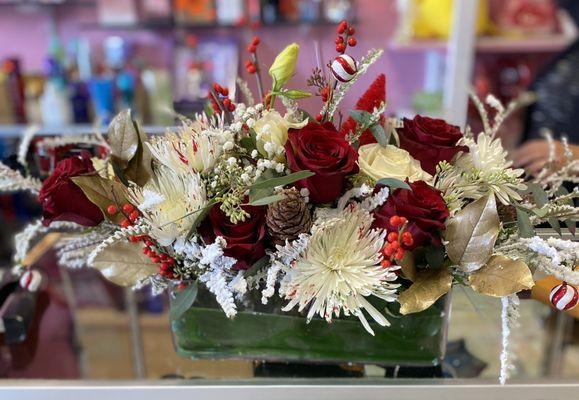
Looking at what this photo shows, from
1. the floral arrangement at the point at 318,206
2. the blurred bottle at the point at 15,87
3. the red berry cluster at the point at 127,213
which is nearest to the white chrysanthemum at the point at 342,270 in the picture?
the floral arrangement at the point at 318,206

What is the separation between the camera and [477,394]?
69cm

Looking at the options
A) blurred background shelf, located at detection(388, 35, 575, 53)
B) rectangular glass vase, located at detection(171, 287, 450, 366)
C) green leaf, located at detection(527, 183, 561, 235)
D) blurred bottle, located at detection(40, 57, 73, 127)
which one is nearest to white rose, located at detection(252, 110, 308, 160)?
rectangular glass vase, located at detection(171, 287, 450, 366)

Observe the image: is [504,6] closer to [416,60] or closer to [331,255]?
[416,60]

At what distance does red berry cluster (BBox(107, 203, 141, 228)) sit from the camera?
2.17 ft

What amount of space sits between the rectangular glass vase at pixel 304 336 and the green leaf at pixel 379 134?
221 millimetres

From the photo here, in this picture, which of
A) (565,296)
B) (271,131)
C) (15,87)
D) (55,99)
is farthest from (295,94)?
(15,87)

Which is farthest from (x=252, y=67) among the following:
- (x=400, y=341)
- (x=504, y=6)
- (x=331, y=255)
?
(x=504, y=6)

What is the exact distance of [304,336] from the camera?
741 mm

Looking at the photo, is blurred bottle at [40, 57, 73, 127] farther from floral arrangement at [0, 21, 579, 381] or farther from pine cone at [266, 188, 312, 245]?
pine cone at [266, 188, 312, 245]

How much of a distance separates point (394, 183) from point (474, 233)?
11 cm

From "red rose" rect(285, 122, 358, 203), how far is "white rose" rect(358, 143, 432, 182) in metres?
0.03

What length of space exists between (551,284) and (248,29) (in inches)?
82.3

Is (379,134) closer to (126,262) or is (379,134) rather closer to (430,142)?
(430,142)

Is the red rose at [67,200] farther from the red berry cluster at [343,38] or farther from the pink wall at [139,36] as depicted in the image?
the pink wall at [139,36]
